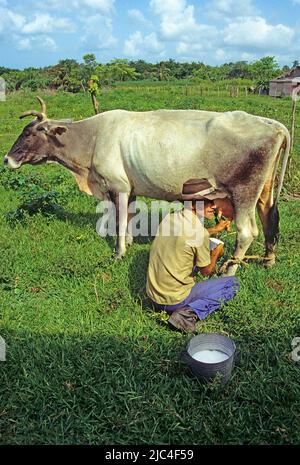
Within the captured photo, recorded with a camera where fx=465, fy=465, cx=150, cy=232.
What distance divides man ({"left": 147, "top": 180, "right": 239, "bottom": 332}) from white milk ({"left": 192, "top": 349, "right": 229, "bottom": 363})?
41 centimetres

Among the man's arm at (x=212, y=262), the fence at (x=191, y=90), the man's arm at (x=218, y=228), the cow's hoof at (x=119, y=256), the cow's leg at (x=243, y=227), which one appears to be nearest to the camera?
the man's arm at (x=212, y=262)

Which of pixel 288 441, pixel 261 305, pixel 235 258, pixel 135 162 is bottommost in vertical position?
pixel 288 441

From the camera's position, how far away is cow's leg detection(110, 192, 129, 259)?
5.36 metres

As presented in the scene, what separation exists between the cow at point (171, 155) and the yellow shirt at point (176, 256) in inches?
31.1

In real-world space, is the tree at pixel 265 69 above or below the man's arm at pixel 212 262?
above

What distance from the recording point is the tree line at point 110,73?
1358 inches

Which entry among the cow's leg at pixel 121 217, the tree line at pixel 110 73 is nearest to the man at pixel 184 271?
the cow's leg at pixel 121 217

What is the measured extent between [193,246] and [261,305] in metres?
0.89

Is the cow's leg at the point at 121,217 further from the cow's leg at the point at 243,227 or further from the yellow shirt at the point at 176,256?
the yellow shirt at the point at 176,256

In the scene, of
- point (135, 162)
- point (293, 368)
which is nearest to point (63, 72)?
point (135, 162)

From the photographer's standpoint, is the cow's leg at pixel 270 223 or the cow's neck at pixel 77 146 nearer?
the cow's leg at pixel 270 223

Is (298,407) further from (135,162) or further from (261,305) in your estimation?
(135,162)

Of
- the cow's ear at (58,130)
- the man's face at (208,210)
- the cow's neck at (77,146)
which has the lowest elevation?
the man's face at (208,210)

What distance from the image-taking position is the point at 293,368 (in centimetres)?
334
